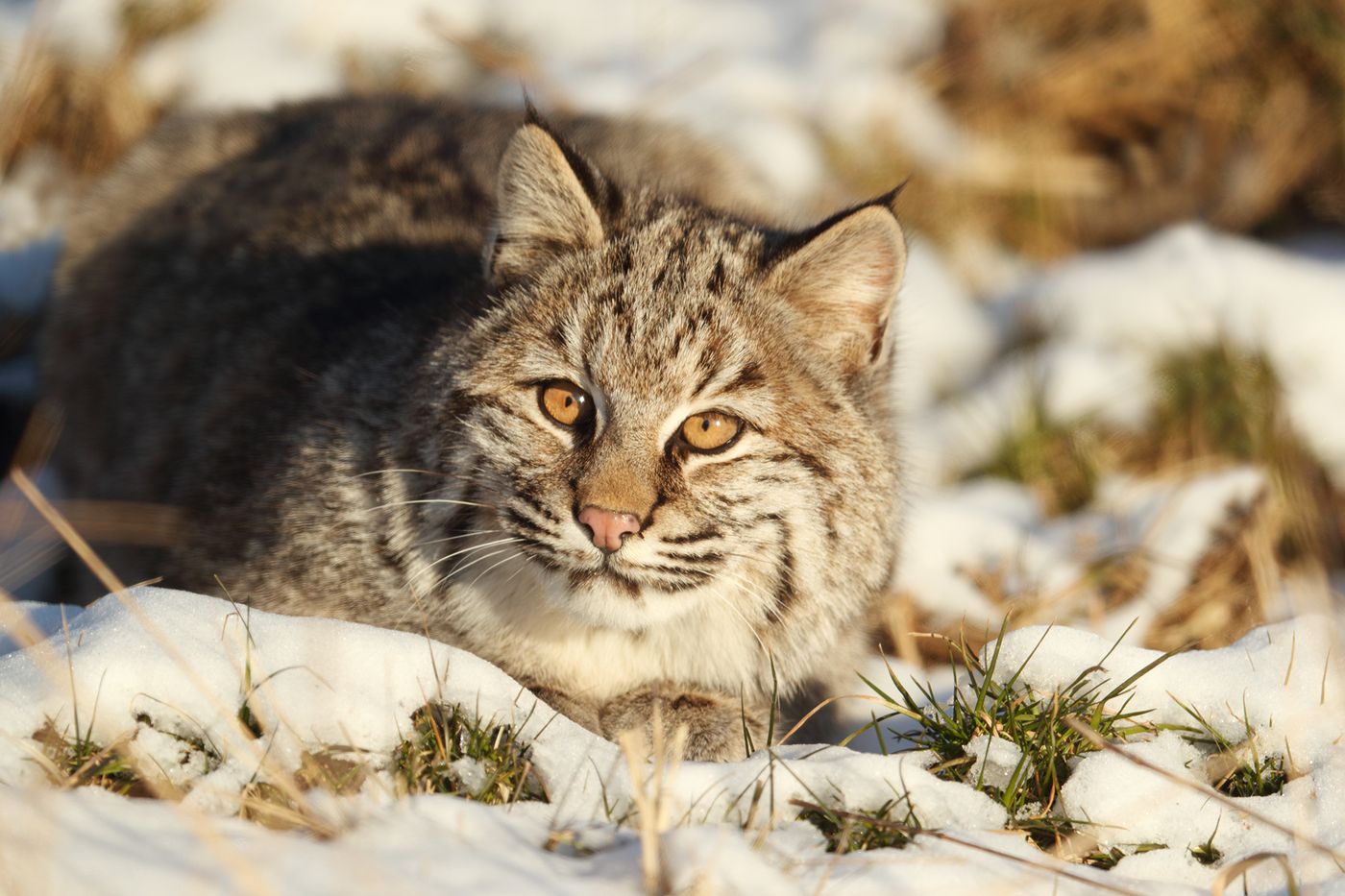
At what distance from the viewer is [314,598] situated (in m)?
3.92

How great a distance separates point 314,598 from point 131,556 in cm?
123

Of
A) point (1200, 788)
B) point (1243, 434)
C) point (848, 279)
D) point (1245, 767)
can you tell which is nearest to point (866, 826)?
point (1200, 788)

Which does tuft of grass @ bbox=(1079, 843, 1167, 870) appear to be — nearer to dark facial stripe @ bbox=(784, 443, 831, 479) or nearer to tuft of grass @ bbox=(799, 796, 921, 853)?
tuft of grass @ bbox=(799, 796, 921, 853)

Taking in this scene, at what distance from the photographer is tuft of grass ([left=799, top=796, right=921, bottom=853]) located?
2770 mm

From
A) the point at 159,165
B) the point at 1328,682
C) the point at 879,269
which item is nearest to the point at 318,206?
the point at 159,165

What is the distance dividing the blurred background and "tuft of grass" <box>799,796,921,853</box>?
1836 millimetres

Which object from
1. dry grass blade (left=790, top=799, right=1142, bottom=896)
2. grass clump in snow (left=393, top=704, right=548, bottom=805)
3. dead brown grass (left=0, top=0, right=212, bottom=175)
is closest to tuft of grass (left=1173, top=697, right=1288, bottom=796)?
dry grass blade (left=790, top=799, right=1142, bottom=896)

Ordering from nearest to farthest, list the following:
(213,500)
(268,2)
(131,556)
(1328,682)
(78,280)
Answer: (1328,682) < (213,500) < (131,556) < (78,280) < (268,2)

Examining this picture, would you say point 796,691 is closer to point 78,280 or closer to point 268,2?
point 78,280

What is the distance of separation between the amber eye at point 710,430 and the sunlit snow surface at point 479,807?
807 mm

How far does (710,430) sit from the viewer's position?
3.51 m

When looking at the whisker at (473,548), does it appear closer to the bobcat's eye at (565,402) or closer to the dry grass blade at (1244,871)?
the bobcat's eye at (565,402)

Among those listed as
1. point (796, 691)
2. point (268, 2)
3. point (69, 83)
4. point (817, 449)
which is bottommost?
point (796, 691)

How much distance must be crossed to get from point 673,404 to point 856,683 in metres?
1.33
